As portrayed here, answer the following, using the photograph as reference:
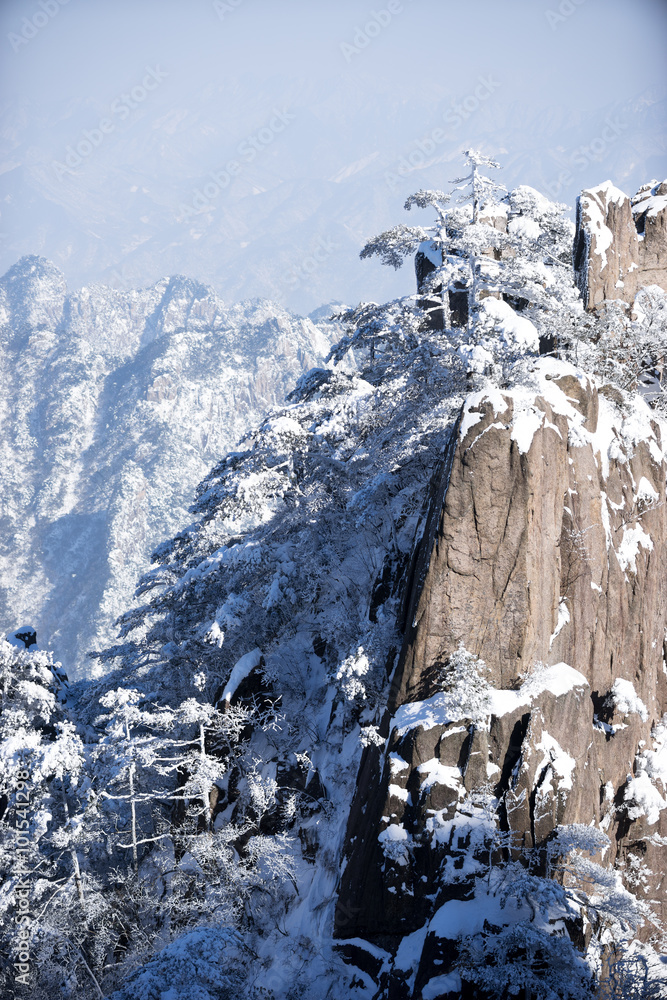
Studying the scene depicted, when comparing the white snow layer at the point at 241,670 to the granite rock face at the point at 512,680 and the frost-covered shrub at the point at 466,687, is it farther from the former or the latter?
the frost-covered shrub at the point at 466,687

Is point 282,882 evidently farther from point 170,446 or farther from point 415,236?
point 170,446

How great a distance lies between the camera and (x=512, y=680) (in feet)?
39.3

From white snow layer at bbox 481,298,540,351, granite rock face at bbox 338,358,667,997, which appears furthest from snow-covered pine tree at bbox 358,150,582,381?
granite rock face at bbox 338,358,667,997

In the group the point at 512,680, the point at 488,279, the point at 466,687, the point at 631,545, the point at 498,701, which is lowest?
the point at 498,701

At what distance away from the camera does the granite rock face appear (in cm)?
1111

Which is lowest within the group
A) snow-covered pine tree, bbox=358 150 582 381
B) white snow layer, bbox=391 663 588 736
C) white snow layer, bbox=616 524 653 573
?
white snow layer, bbox=391 663 588 736

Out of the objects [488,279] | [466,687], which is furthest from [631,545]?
[488,279]

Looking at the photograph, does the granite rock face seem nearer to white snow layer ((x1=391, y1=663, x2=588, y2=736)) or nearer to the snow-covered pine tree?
white snow layer ((x1=391, y1=663, x2=588, y2=736))

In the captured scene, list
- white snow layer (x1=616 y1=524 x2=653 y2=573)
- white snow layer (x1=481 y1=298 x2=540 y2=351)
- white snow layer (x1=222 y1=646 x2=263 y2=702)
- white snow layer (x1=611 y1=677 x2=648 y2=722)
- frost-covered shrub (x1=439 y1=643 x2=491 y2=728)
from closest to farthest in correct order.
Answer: frost-covered shrub (x1=439 y1=643 x2=491 y2=728), white snow layer (x1=611 y1=677 x2=648 y2=722), white snow layer (x1=616 y1=524 x2=653 y2=573), white snow layer (x1=481 y1=298 x2=540 y2=351), white snow layer (x1=222 y1=646 x2=263 y2=702)

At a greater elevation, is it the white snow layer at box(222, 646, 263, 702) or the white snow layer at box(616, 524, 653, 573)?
the white snow layer at box(616, 524, 653, 573)

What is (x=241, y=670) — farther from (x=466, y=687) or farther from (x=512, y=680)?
(x=512, y=680)

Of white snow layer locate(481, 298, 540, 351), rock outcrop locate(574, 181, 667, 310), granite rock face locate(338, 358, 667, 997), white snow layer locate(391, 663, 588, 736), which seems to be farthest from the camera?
rock outcrop locate(574, 181, 667, 310)

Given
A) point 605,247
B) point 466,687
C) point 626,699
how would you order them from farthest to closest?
1. point 605,247
2. point 626,699
3. point 466,687

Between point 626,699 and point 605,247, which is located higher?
point 605,247
